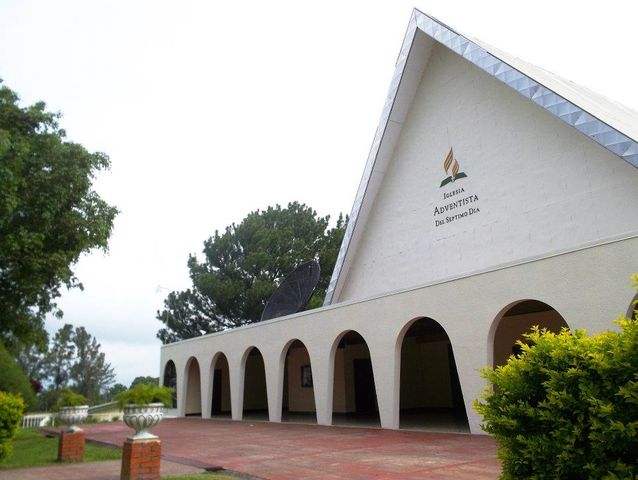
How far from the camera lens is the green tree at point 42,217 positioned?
13.2 metres

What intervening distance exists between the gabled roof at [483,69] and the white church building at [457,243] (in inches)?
1.7

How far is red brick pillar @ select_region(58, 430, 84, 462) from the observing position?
356 inches

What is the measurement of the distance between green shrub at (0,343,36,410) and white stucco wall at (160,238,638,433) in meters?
6.23

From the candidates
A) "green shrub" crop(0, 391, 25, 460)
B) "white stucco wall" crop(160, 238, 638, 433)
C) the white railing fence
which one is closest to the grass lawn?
"green shrub" crop(0, 391, 25, 460)

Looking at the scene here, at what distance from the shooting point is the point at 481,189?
1377 centimetres

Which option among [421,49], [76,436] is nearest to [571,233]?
[421,49]

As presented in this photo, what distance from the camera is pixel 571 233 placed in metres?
11.6

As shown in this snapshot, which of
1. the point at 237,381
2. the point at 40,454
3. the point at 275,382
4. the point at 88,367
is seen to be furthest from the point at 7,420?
the point at 88,367

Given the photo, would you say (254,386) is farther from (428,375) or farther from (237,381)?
(428,375)

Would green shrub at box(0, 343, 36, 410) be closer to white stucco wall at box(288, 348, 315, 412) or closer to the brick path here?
the brick path

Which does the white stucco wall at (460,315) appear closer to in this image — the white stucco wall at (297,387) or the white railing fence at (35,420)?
the white stucco wall at (297,387)

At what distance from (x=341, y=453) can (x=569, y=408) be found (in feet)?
19.6

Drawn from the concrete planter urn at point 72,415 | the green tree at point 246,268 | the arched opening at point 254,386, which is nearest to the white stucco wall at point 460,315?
the arched opening at point 254,386

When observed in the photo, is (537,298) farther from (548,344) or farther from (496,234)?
(548,344)
